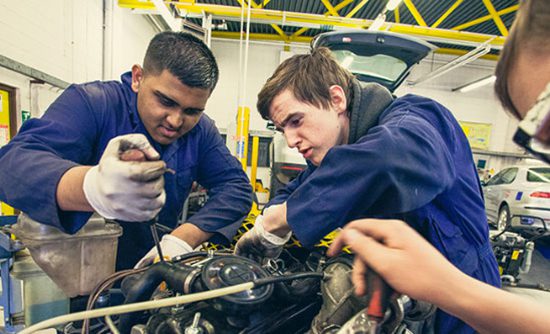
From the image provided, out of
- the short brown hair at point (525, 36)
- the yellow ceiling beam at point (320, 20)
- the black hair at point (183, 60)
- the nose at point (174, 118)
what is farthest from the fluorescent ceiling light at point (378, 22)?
the short brown hair at point (525, 36)

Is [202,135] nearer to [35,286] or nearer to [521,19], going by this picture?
[35,286]

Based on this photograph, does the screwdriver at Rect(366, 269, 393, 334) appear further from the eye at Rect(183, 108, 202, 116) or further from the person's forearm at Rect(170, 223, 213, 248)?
the eye at Rect(183, 108, 202, 116)

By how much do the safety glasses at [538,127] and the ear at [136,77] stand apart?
1431 millimetres

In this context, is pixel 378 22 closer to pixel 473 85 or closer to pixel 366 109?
pixel 366 109

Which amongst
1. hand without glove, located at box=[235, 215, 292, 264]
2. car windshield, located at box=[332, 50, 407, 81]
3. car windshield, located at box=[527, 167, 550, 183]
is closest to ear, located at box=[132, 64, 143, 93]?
hand without glove, located at box=[235, 215, 292, 264]

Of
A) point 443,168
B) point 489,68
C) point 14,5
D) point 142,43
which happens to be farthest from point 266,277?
point 489,68

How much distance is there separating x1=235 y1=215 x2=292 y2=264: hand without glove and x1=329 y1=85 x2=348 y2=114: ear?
51cm

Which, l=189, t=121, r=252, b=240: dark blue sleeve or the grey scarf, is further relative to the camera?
l=189, t=121, r=252, b=240: dark blue sleeve

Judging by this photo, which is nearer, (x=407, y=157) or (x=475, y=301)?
(x=475, y=301)

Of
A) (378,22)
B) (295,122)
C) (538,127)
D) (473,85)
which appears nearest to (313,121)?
(295,122)

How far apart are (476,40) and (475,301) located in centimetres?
588

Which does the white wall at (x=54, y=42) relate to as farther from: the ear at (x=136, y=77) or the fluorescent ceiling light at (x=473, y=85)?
the fluorescent ceiling light at (x=473, y=85)

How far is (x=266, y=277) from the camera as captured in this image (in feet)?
2.33

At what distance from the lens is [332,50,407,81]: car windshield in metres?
2.35
